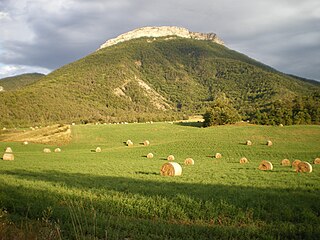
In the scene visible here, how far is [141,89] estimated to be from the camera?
156750 mm

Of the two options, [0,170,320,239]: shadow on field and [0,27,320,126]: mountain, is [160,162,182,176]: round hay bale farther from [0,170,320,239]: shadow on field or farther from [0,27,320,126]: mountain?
[0,27,320,126]: mountain

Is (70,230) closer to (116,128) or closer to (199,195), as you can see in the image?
(199,195)

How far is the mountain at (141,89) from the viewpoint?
9938 cm

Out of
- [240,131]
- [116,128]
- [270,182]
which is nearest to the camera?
[270,182]

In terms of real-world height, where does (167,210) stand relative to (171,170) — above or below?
above

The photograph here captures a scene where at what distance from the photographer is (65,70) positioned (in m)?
162

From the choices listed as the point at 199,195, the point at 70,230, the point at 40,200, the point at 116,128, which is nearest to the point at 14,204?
the point at 40,200

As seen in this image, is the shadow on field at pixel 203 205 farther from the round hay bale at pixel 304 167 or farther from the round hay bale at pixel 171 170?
the round hay bale at pixel 304 167

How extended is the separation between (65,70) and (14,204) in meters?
162

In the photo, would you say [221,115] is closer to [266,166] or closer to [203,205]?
[266,166]

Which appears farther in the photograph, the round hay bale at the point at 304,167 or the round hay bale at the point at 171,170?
the round hay bale at the point at 304,167

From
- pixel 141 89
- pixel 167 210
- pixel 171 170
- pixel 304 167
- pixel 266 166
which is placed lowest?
pixel 266 166

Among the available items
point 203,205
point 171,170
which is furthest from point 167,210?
point 171,170

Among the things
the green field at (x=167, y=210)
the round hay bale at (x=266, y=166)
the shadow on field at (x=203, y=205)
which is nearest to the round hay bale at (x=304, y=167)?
the round hay bale at (x=266, y=166)
